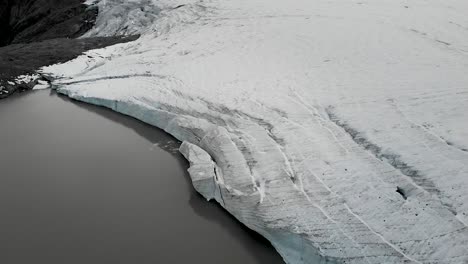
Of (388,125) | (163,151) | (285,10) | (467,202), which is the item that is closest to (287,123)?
(388,125)

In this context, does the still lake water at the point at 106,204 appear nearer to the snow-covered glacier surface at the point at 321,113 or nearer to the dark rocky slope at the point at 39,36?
the snow-covered glacier surface at the point at 321,113

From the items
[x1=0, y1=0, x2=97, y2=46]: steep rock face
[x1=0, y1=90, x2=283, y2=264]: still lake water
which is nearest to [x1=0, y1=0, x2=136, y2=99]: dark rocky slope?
[x1=0, y1=0, x2=97, y2=46]: steep rock face

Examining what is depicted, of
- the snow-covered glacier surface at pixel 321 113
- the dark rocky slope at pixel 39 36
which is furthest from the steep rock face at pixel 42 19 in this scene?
the snow-covered glacier surface at pixel 321 113

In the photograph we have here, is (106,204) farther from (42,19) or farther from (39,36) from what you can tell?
(42,19)

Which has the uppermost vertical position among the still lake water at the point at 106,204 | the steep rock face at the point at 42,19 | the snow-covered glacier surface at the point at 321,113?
the snow-covered glacier surface at the point at 321,113

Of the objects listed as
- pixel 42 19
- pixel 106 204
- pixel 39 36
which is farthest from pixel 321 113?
pixel 42 19

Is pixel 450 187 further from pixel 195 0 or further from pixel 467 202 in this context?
pixel 195 0
